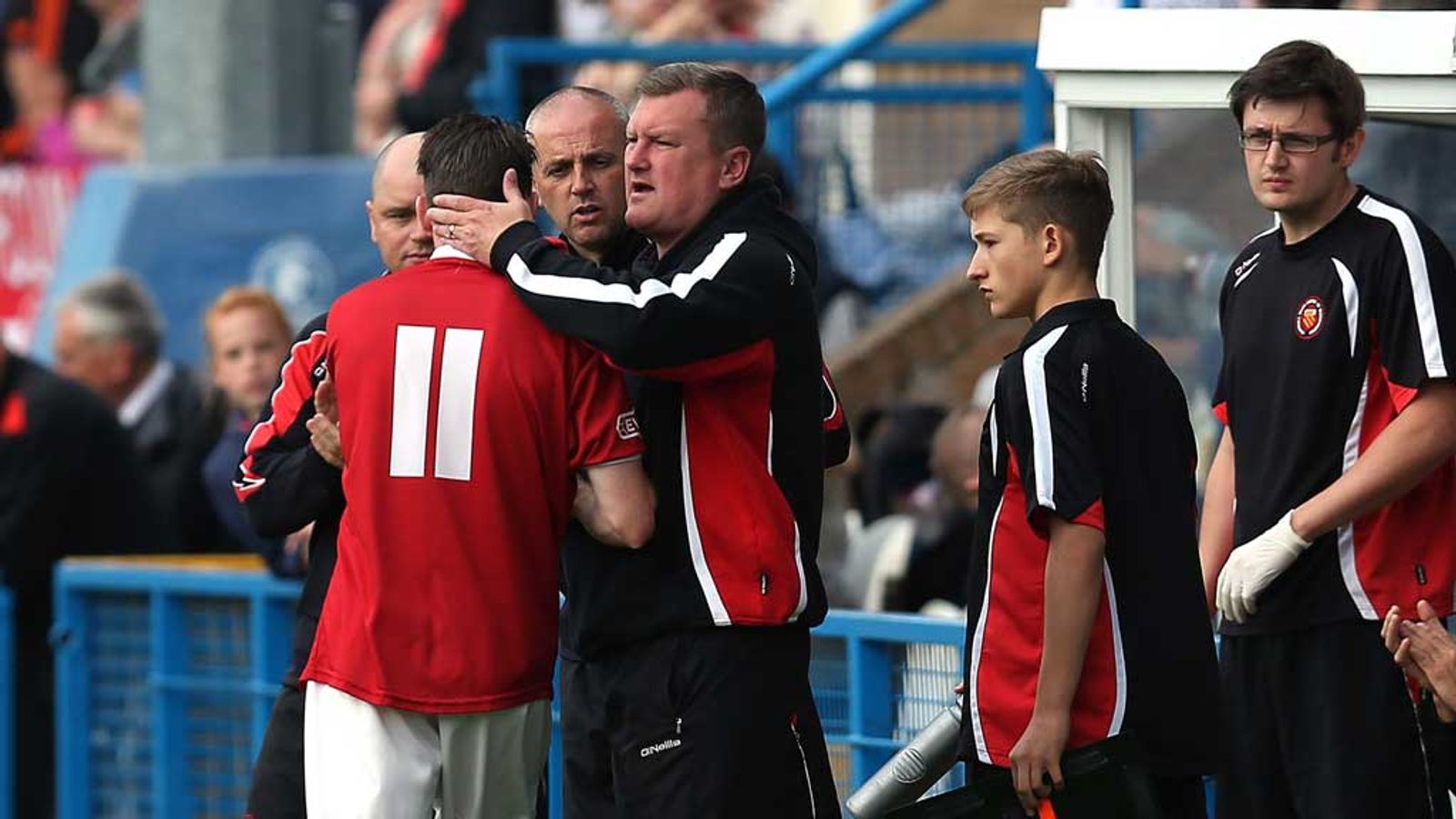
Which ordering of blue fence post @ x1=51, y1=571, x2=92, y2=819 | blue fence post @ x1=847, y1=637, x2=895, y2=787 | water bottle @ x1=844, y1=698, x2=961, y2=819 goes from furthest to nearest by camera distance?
blue fence post @ x1=51, y1=571, x2=92, y2=819 → blue fence post @ x1=847, y1=637, x2=895, y2=787 → water bottle @ x1=844, y1=698, x2=961, y2=819

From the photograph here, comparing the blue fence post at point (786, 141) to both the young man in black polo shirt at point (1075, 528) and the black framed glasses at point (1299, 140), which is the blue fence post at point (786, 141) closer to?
the black framed glasses at point (1299, 140)

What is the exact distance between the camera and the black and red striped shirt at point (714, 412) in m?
4.65

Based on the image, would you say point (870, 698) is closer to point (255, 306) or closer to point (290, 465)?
point (290, 465)

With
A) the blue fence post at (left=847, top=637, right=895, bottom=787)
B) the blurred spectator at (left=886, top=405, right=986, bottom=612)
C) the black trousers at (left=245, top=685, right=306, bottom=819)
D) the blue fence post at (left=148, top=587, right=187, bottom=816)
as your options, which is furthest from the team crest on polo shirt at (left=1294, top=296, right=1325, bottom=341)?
the blue fence post at (left=148, top=587, right=187, bottom=816)

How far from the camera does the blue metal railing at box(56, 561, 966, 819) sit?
809 cm

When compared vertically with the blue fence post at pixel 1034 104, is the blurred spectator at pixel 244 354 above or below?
below

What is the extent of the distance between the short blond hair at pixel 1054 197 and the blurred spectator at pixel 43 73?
12.2 m

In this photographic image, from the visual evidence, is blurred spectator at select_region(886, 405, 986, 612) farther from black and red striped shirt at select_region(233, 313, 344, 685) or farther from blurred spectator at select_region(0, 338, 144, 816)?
black and red striped shirt at select_region(233, 313, 344, 685)

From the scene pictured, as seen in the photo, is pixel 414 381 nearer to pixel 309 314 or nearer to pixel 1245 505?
pixel 1245 505

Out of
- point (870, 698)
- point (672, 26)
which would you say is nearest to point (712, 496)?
point (870, 698)

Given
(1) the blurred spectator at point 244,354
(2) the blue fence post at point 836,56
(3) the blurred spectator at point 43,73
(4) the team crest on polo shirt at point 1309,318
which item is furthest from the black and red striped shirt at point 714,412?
(3) the blurred spectator at point 43,73

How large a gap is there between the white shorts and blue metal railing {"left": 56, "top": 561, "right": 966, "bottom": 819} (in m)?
2.27

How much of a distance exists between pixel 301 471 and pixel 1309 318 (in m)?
1.95

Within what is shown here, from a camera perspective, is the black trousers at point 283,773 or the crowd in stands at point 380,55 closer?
the black trousers at point 283,773
